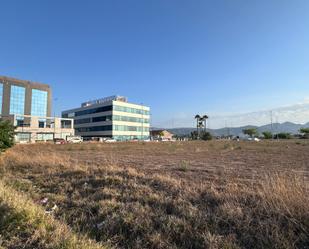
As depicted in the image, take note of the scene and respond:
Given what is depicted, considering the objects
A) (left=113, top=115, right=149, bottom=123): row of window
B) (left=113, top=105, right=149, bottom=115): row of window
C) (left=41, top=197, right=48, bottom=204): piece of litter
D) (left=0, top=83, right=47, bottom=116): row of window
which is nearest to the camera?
(left=41, top=197, right=48, bottom=204): piece of litter

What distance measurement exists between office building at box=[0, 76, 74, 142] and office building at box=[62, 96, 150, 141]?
1177 centimetres

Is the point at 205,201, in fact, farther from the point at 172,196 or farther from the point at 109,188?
the point at 109,188

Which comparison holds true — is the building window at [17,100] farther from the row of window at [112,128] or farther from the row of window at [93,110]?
the row of window at [112,128]

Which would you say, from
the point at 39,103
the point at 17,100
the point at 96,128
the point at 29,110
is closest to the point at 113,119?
the point at 96,128

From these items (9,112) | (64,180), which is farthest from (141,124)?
(64,180)

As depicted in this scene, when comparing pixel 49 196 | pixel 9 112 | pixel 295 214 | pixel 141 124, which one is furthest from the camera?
pixel 141 124

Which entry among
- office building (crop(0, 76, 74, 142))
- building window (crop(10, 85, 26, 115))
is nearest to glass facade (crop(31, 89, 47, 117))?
office building (crop(0, 76, 74, 142))

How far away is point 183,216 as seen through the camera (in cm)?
550

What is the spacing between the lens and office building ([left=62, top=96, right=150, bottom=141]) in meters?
103

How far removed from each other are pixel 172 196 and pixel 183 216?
5.27ft

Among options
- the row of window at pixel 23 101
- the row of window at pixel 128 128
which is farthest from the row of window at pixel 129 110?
the row of window at pixel 23 101

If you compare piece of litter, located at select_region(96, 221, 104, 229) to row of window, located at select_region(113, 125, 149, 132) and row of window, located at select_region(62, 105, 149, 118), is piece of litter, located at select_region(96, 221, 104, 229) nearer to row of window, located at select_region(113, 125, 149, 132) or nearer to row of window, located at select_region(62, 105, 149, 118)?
row of window, located at select_region(113, 125, 149, 132)

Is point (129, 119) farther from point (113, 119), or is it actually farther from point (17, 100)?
point (17, 100)

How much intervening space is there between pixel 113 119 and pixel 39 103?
101 ft
